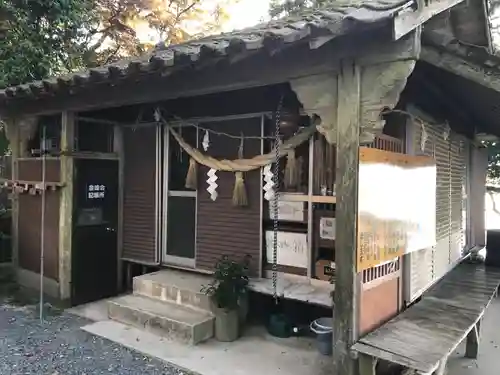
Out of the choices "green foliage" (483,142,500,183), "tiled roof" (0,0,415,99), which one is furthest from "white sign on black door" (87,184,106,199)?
"green foliage" (483,142,500,183)

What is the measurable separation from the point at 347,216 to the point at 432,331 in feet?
4.62

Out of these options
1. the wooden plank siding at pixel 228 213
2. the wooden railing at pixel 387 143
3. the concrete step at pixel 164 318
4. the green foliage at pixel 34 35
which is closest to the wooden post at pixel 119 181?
the concrete step at pixel 164 318

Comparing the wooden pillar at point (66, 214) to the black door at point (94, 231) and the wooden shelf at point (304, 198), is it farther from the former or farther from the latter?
the wooden shelf at point (304, 198)

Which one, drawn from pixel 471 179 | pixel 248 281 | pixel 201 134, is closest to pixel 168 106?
pixel 201 134

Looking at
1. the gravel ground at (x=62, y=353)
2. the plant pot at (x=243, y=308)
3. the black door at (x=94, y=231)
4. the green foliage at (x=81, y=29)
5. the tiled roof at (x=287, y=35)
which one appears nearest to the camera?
the tiled roof at (x=287, y=35)

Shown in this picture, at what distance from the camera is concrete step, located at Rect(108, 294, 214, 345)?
482cm

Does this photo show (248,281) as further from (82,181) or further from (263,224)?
(82,181)

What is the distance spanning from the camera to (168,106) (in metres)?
6.31

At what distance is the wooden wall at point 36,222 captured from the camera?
618 cm

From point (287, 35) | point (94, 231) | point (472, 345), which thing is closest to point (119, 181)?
point (94, 231)

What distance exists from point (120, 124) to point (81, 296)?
8.67 ft

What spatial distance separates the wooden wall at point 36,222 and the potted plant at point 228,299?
2.63 m

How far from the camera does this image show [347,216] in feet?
11.9

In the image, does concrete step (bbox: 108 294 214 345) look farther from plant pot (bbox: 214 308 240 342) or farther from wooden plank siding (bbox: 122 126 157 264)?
wooden plank siding (bbox: 122 126 157 264)
